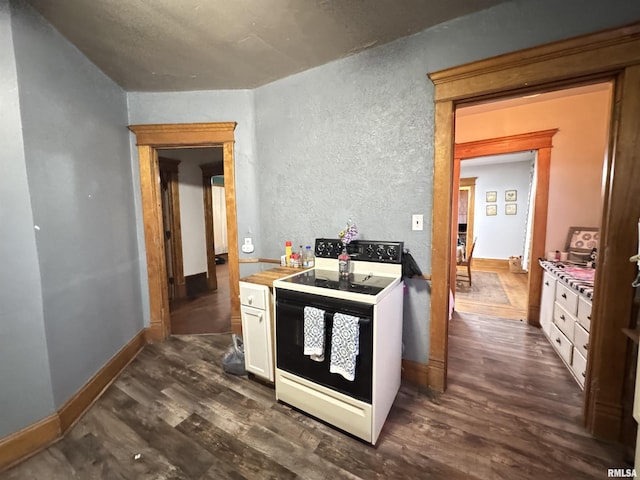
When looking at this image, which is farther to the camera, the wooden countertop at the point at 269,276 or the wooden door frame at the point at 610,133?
the wooden countertop at the point at 269,276

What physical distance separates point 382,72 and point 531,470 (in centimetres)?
→ 261

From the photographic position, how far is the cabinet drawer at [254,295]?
73.7 inches

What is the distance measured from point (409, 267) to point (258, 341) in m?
1.27

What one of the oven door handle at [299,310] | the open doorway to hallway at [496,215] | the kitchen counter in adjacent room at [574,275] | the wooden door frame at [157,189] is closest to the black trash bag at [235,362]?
the wooden door frame at [157,189]

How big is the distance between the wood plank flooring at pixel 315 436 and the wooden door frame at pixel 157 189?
28.1 inches

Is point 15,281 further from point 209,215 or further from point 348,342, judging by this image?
point 209,215

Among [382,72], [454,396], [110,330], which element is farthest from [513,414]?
[110,330]

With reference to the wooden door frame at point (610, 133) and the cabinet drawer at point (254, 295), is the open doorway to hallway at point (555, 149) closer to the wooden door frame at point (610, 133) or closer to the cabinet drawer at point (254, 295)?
the wooden door frame at point (610, 133)

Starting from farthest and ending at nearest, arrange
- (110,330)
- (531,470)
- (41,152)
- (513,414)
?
(110,330) → (513,414) → (41,152) → (531,470)

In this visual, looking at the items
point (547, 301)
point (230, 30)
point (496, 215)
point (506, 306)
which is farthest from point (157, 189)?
point (496, 215)

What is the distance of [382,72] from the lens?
1.95 metres

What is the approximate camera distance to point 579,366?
2006 mm

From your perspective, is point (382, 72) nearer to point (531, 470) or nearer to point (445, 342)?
point (445, 342)

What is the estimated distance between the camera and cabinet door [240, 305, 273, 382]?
6.26ft
